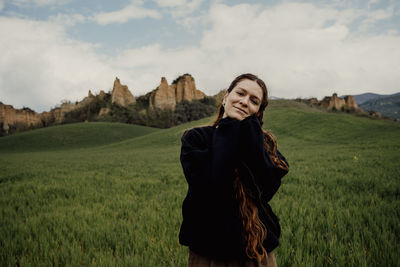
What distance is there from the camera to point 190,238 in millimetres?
1511

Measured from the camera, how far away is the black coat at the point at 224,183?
1.33 metres

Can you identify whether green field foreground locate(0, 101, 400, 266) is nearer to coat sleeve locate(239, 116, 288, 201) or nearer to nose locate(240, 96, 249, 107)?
coat sleeve locate(239, 116, 288, 201)

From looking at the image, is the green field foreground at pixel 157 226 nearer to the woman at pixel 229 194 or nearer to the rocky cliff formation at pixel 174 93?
the woman at pixel 229 194

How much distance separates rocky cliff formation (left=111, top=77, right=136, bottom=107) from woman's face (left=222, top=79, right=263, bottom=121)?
102 metres

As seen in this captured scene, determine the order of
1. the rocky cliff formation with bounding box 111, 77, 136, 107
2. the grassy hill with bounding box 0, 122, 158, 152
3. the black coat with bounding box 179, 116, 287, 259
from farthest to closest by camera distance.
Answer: the rocky cliff formation with bounding box 111, 77, 136, 107 < the grassy hill with bounding box 0, 122, 158, 152 < the black coat with bounding box 179, 116, 287, 259

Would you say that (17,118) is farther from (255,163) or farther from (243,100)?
(255,163)

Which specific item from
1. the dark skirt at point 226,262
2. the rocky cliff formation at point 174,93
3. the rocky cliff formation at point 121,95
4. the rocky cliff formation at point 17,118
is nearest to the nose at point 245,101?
the dark skirt at point 226,262

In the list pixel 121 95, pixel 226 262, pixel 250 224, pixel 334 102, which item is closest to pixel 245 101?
pixel 250 224

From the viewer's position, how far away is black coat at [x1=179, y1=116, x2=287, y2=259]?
1.33 meters

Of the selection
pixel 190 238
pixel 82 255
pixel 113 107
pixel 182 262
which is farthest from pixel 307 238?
pixel 113 107

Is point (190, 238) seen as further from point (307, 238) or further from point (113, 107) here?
point (113, 107)

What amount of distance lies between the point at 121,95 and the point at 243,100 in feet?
345

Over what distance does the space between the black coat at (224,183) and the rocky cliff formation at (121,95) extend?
4010 inches

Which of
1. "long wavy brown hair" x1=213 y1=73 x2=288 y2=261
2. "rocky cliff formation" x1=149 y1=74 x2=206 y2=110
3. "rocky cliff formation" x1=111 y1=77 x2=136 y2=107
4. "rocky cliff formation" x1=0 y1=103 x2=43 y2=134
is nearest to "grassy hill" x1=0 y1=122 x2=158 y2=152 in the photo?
"rocky cliff formation" x1=149 y1=74 x2=206 y2=110
